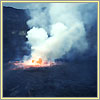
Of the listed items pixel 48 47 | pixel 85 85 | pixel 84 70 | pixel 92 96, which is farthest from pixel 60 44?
pixel 92 96

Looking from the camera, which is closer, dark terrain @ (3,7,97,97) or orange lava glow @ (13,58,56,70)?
dark terrain @ (3,7,97,97)

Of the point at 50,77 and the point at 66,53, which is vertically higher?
the point at 66,53

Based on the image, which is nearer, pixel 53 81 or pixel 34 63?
pixel 53 81

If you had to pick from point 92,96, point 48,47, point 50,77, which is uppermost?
point 48,47

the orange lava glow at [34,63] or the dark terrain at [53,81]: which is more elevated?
the orange lava glow at [34,63]

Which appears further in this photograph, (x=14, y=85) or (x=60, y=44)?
(x=60, y=44)

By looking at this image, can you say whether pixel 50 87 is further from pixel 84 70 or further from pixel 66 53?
pixel 66 53

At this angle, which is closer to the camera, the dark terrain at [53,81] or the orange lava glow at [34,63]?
the dark terrain at [53,81]

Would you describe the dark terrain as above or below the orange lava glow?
below

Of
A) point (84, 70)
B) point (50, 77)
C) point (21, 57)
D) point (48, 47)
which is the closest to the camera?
point (50, 77)

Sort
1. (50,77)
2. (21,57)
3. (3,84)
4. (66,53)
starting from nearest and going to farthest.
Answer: (3,84) → (50,77) → (21,57) → (66,53)

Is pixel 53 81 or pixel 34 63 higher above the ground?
pixel 34 63
